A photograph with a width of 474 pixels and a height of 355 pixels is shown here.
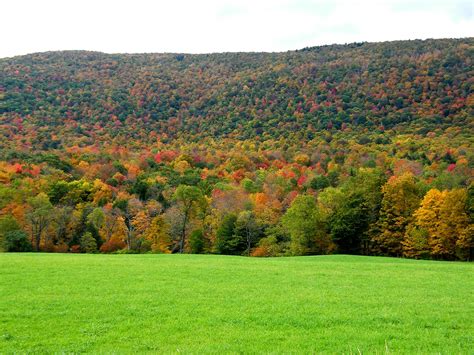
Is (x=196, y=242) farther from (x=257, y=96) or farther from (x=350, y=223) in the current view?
(x=257, y=96)

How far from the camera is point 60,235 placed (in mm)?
63656

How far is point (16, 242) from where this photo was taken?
181ft

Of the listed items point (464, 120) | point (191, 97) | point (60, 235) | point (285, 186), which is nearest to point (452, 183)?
point (285, 186)

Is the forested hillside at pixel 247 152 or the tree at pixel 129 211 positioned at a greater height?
the forested hillside at pixel 247 152

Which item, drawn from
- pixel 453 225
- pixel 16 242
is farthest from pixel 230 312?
pixel 16 242

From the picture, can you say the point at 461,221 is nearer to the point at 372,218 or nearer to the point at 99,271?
the point at 372,218

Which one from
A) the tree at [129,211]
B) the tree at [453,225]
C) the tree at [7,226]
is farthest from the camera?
the tree at [129,211]

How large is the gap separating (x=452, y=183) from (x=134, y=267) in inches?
1852

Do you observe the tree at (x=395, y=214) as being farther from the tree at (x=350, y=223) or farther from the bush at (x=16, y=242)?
the bush at (x=16, y=242)

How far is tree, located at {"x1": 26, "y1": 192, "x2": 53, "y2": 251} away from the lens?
196 ft

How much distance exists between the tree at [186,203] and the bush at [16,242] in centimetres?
1872

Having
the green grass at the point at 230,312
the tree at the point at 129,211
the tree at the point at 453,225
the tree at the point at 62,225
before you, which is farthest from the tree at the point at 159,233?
the green grass at the point at 230,312

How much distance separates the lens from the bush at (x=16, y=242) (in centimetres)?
5456

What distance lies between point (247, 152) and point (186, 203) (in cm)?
4799
